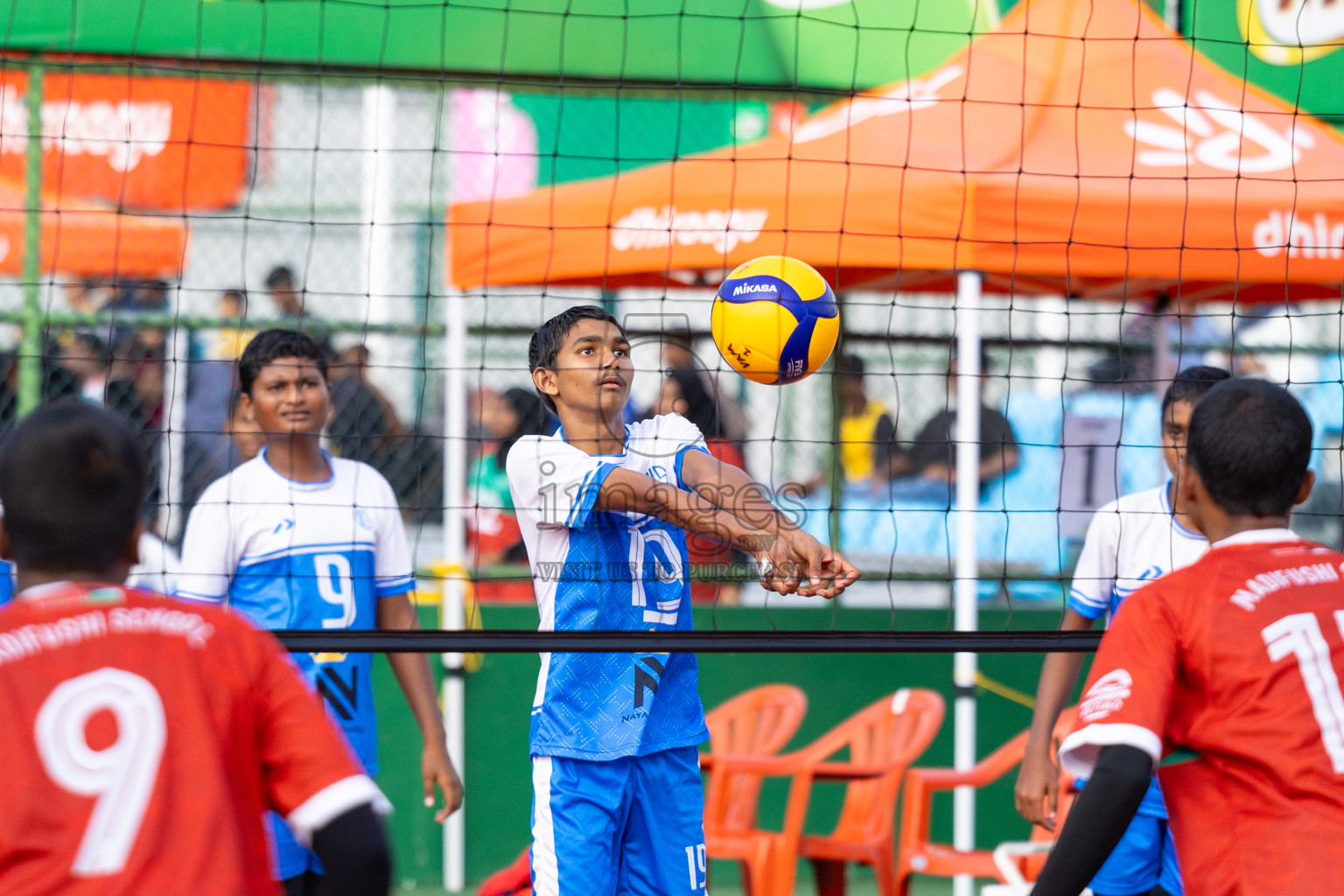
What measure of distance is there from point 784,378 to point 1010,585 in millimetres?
3419

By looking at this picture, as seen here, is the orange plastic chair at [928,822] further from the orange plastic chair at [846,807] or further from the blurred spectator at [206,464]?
the blurred spectator at [206,464]

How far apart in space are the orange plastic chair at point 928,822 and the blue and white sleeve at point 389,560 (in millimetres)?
1930

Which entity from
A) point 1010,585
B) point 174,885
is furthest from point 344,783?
point 1010,585

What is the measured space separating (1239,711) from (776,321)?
1.59m

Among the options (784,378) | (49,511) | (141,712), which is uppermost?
(784,378)

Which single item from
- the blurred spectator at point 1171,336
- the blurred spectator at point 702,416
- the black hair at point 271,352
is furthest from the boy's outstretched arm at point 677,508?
the blurred spectator at point 702,416

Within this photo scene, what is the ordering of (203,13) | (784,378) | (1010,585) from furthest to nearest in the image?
1. (1010,585)
2. (203,13)
3. (784,378)

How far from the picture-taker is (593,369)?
3.15 meters

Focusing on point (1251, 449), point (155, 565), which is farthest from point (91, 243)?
point (1251, 449)

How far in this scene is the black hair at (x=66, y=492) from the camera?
5.68 ft

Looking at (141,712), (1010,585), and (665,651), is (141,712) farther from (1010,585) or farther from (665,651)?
(1010,585)

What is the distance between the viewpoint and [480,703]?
224 inches

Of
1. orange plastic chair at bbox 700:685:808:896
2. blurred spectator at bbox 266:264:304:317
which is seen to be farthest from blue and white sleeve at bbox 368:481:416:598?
blurred spectator at bbox 266:264:304:317

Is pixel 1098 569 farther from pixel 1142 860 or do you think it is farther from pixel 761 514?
pixel 761 514
